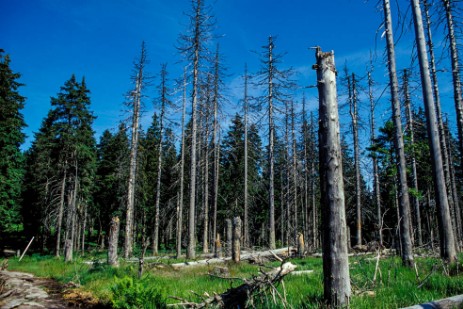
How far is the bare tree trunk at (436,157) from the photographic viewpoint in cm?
885

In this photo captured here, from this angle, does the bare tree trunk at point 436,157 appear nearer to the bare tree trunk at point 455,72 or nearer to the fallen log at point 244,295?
the bare tree trunk at point 455,72

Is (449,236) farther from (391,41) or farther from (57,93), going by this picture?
(57,93)

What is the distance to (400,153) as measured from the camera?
11.1 meters

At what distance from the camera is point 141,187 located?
31906 millimetres

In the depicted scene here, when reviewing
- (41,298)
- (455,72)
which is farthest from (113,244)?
(455,72)

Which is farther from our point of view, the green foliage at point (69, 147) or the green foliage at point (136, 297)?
the green foliage at point (69, 147)

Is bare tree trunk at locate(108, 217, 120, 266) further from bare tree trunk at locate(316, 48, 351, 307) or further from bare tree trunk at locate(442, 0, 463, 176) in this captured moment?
bare tree trunk at locate(442, 0, 463, 176)

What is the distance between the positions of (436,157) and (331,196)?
7.21 meters

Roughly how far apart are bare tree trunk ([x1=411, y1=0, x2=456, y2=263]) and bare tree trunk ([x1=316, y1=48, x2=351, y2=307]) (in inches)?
253

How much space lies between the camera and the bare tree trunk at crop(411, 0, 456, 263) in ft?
29.0

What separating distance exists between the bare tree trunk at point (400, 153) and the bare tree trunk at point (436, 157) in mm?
1036

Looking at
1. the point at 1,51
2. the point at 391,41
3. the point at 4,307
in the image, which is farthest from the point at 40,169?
the point at 391,41

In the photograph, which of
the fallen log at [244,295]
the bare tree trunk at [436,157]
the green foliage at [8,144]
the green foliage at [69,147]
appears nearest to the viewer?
the fallen log at [244,295]

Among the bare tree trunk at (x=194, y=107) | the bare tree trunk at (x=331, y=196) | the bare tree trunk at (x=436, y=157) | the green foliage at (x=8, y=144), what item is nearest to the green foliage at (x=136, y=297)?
the bare tree trunk at (x=331, y=196)
